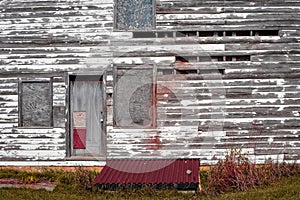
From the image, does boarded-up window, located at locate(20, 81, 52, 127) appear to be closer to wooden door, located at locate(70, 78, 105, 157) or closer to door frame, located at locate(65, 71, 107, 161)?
door frame, located at locate(65, 71, 107, 161)

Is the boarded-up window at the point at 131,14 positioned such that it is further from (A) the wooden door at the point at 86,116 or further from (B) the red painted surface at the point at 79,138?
(B) the red painted surface at the point at 79,138

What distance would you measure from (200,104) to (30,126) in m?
4.25

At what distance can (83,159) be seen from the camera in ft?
36.8

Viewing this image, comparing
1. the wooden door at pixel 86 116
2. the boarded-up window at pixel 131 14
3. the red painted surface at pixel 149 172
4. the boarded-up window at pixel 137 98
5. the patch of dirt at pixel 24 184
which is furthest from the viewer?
the wooden door at pixel 86 116

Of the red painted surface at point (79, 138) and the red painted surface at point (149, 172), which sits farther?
the red painted surface at point (79, 138)

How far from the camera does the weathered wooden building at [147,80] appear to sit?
10992mm

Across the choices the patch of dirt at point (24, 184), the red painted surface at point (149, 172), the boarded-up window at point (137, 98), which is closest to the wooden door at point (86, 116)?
the boarded-up window at point (137, 98)

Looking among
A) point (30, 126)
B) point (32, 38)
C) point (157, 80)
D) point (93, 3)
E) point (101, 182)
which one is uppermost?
point (93, 3)

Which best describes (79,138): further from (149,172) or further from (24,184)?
(149,172)

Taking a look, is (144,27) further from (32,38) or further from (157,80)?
(32,38)

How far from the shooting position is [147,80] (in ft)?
36.4

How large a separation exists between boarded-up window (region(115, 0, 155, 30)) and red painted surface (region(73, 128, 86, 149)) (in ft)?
8.92

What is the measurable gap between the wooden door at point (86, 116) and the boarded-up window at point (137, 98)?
0.56m

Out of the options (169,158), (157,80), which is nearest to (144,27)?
(157,80)
